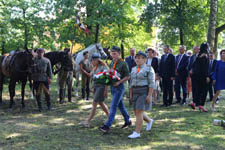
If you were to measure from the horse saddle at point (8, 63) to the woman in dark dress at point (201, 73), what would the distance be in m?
6.93

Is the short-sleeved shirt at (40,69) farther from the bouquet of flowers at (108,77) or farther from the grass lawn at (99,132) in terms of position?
the bouquet of flowers at (108,77)

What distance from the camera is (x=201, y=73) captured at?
911 cm

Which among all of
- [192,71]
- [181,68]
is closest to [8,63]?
[181,68]

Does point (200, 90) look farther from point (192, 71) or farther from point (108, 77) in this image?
point (108, 77)

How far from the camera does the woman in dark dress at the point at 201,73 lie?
902 cm

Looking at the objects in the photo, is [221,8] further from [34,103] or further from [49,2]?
[34,103]

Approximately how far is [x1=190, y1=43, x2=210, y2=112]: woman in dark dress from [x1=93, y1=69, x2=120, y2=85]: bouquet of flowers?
3.97 meters

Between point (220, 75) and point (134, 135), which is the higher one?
point (220, 75)

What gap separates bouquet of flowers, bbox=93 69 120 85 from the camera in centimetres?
627

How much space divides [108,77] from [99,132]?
4.69ft

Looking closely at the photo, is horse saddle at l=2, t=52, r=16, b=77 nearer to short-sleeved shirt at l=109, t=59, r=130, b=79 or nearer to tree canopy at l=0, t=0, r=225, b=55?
short-sleeved shirt at l=109, t=59, r=130, b=79

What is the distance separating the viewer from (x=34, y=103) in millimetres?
11477

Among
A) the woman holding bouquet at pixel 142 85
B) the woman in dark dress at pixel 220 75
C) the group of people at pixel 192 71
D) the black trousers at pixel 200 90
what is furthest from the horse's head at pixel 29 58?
the woman in dark dress at pixel 220 75

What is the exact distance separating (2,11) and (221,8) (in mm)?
18977
